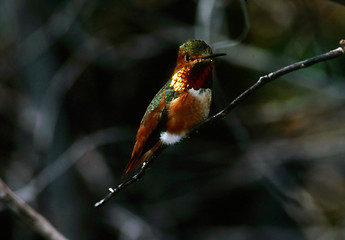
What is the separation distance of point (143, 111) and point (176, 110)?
2.43 m

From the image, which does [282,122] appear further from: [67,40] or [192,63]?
[192,63]

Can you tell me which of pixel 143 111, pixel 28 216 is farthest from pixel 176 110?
pixel 143 111

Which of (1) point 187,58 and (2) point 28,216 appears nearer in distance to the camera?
(1) point 187,58

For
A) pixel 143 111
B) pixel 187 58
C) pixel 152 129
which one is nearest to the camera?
pixel 187 58

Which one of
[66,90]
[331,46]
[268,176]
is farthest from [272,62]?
[66,90]

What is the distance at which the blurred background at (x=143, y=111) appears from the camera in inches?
154

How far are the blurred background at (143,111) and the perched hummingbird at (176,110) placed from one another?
6.85ft

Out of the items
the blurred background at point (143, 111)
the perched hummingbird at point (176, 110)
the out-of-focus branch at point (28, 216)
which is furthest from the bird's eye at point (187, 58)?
the blurred background at point (143, 111)

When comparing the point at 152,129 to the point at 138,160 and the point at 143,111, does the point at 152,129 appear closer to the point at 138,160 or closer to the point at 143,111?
the point at 138,160

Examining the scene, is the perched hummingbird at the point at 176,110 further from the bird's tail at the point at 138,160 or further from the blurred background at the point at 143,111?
the blurred background at the point at 143,111

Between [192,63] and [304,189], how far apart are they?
2.89m

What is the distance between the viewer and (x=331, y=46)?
157 inches

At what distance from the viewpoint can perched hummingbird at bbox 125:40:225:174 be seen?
64.5 inches

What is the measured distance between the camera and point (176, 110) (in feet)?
5.65
